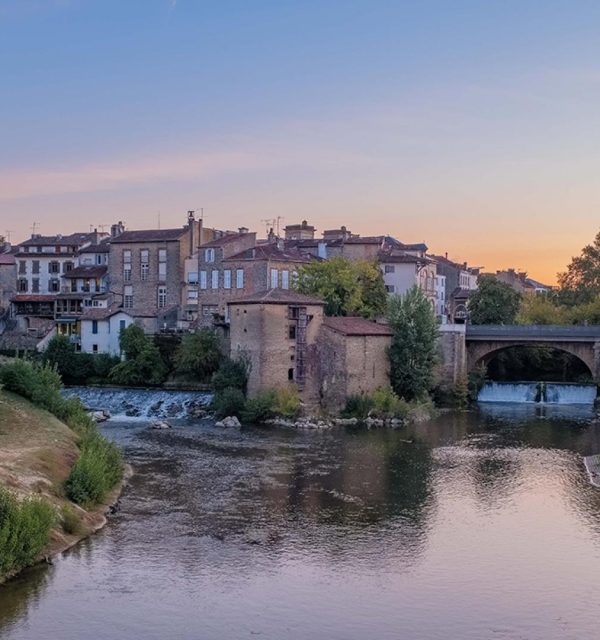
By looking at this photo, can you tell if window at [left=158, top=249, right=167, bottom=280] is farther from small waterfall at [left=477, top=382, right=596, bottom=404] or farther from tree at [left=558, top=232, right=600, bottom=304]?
tree at [left=558, top=232, right=600, bottom=304]

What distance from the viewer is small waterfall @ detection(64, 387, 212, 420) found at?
43.9 meters

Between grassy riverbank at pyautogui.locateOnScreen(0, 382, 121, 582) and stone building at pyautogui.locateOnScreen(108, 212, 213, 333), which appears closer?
grassy riverbank at pyautogui.locateOnScreen(0, 382, 121, 582)

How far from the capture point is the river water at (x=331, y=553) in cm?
1700

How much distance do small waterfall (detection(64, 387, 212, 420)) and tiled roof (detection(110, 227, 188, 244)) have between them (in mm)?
14492

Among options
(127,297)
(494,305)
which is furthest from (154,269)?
(494,305)

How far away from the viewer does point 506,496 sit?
2702cm

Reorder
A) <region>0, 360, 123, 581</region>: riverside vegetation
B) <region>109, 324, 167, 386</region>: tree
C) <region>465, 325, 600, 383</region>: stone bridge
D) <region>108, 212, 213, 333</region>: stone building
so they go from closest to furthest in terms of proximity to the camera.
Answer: <region>0, 360, 123, 581</region>: riverside vegetation
<region>465, 325, 600, 383</region>: stone bridge
<region>109, 324, 167, 386</region>: tree
<region>108, 212, 213, 333</region>: stone building

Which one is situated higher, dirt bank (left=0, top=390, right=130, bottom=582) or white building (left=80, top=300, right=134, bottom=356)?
white building (left=80, top=300, right=134, bottom=356)

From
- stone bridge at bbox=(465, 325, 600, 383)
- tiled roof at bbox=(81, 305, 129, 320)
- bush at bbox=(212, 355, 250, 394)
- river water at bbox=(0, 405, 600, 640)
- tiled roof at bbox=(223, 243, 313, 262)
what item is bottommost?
river water at bbox=(0, 405, 600, 640)

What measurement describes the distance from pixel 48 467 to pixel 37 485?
223 cm

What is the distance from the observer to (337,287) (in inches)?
2039

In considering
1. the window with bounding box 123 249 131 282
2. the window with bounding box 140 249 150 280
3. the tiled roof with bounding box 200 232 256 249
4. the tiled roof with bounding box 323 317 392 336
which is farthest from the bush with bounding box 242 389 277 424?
the window with bounding box 123 249 131 282

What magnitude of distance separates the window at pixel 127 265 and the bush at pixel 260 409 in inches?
887

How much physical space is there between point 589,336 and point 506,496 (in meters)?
25.8
